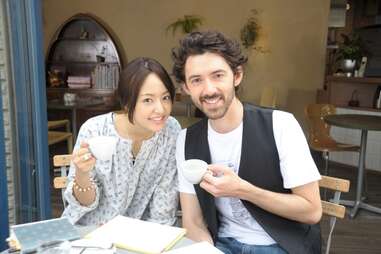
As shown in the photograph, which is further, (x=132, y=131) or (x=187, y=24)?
(x=187, y=24)

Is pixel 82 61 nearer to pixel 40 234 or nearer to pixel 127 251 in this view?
pixel 40 234

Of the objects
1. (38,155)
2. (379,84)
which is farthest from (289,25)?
(38,155)

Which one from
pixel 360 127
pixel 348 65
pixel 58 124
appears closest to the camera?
pixel 360 127

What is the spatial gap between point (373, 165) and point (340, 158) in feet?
1.52

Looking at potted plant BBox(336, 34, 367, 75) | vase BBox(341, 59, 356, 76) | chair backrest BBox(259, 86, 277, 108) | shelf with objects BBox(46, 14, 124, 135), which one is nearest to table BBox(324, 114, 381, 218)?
potted plant BBox(336, 34, 367, 75)

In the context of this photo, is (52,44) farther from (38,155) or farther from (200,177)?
(200,177)

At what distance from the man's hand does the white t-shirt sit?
0.63 feet

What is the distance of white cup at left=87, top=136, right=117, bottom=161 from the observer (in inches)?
52.7

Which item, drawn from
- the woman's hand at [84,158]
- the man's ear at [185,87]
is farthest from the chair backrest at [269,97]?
the woman's hand at [84,158]

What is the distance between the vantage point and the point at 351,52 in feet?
16.3

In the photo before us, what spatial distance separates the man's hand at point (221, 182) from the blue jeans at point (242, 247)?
1.07ft

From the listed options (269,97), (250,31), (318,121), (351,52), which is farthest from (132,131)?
(250,31)

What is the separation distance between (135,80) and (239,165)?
0.54m

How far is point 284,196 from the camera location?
4.65 feet
